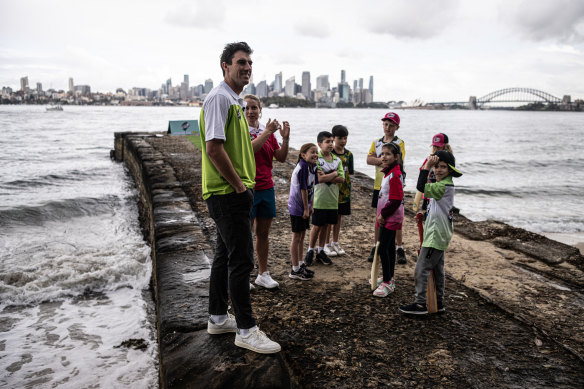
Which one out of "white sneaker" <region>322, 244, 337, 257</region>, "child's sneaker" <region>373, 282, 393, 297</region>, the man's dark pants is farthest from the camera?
"white sneaker" <region>322, 244, 337, 257</region>

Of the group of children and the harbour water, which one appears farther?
the harbour water

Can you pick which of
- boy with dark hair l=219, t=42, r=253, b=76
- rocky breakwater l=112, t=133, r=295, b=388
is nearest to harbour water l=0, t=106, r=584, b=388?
rocky breakwater l=112, t=133, r=295, b=388

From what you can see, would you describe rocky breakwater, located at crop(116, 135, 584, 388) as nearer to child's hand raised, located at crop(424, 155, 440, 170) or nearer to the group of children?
the group of children

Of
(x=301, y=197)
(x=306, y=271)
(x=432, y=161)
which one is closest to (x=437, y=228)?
(x=432, y=161)

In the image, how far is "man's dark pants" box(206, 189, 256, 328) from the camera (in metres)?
2.65

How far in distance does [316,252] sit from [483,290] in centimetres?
196

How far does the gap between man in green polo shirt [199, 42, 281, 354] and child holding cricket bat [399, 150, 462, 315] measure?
160cm

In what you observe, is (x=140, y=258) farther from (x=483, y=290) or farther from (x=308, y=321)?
(x=483, y=290)

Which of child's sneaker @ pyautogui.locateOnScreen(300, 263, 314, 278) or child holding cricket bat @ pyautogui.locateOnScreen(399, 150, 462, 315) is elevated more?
child holding cricket bat @ pyautogui.locateOnScreen(399, 150, 462, 315)

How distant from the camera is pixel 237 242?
266 centimetres

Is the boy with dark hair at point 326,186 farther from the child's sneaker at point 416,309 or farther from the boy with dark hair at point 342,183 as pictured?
the child's sneaker at point 416,309

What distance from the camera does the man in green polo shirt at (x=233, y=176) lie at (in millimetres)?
2531

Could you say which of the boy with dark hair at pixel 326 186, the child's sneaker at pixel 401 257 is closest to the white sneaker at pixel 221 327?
the boy with dark hair at pixel 326 186

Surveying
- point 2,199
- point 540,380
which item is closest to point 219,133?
point 540,380
